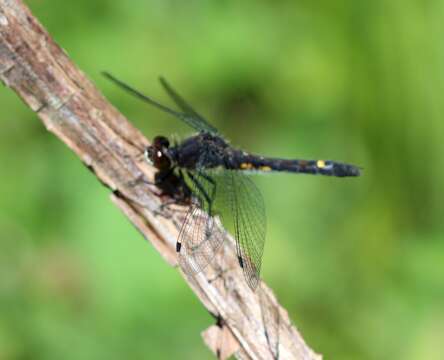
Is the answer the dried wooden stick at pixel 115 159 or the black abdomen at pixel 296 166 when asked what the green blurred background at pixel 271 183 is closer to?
the black abdomen at pixel 296 166

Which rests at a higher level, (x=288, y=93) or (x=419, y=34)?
(x=288, y=93)

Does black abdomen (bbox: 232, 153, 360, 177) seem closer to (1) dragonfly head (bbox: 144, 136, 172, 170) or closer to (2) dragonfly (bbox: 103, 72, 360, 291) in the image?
(2) dragonfly (bbox: 103, 72, 360, 291)

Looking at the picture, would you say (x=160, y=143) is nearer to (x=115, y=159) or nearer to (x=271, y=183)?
(x=115, y=159)

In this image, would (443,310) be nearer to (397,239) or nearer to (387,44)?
(397,239)

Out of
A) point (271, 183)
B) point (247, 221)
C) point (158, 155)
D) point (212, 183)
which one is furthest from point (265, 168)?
point (158, 155)

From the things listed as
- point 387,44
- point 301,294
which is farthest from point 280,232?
point 387,44
